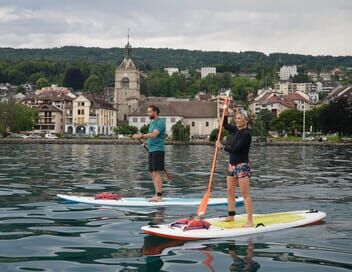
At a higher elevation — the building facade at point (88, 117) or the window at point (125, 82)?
the window at point (125, 82)

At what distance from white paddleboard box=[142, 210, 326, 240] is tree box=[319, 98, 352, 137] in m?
112

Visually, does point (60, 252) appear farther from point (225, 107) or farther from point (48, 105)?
point (48, 105)

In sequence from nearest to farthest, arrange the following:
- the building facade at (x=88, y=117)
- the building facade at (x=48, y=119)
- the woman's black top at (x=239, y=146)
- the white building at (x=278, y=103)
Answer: the woman's black top at (x=239, y=146)
the building facade at (x=88, y=117)
the building facade at (x=48, y=119)
the white building at (x=278, y=103)

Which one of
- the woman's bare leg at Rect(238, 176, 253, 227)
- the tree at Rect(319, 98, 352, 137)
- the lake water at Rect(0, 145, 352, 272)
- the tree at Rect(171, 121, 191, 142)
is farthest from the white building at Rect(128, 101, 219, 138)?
the woman's bare leg at Rect(238, 176, 253, 227)

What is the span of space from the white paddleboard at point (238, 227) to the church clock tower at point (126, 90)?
149139 mm

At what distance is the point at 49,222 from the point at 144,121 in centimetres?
13702

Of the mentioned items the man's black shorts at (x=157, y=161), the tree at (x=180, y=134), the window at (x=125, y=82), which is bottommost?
the tree at (x=180, y=134)

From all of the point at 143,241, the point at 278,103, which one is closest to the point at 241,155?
the point at 143,241

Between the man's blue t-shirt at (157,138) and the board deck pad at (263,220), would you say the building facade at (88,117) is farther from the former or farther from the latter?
the board deck pad at (263,220)

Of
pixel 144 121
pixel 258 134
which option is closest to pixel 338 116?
pixel 258 134

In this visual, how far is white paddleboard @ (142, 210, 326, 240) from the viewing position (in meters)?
11.3

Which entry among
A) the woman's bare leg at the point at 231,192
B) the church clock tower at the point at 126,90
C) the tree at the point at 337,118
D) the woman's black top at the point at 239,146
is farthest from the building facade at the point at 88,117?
the woman's black top at the point at 239,146

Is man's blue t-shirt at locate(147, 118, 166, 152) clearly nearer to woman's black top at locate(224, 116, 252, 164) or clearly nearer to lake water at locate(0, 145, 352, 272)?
lake water at locate(0, 145, 352, 272)

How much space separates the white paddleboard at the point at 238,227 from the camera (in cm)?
1130
